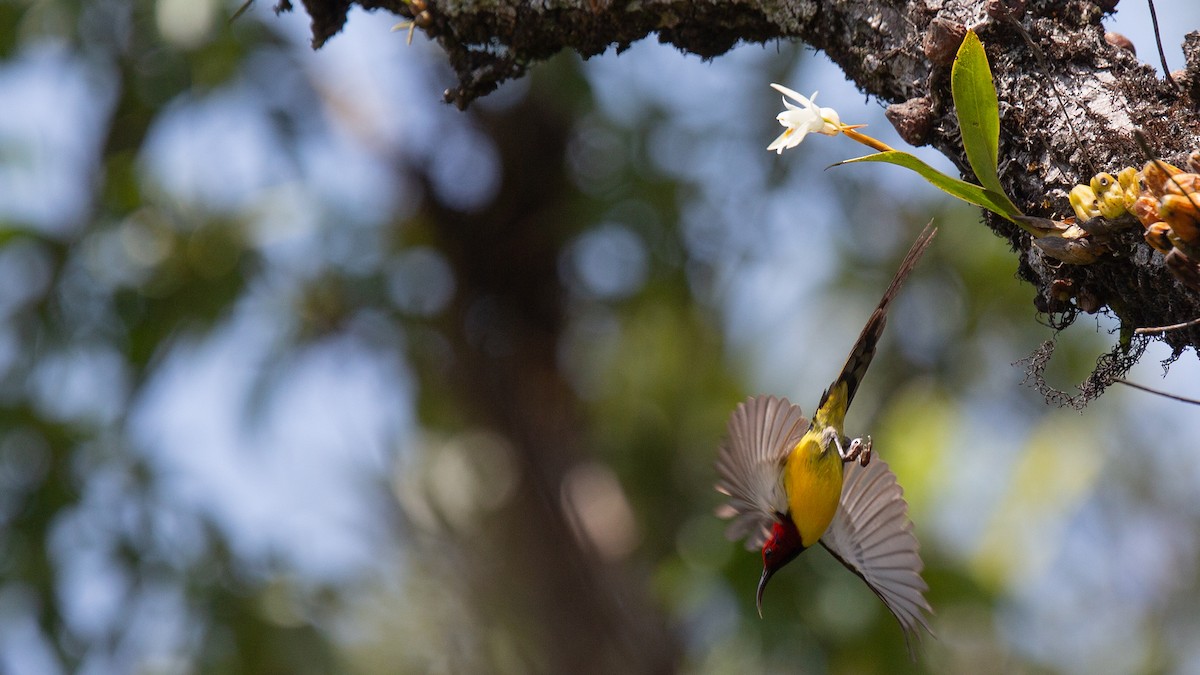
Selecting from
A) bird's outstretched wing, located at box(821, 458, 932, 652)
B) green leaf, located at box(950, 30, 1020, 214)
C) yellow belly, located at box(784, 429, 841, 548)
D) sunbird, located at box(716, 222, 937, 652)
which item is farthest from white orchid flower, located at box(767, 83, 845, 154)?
yellow belly, located at box(784, 429, 841, 548)

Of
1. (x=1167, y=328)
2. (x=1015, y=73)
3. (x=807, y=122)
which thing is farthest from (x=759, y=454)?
A: (x=1167, y=328)

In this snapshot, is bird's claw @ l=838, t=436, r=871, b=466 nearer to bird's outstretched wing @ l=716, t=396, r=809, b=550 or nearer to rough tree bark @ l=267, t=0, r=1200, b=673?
bird's outstretched wing @ l=716, t=396, r=809, b=550

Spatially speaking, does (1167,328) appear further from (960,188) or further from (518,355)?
(518,355)

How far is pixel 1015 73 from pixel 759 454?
109cm

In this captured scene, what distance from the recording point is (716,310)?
5.34 m

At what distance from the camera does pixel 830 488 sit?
209cm

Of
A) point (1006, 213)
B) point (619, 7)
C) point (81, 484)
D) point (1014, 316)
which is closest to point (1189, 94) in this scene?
point (1006, 213)

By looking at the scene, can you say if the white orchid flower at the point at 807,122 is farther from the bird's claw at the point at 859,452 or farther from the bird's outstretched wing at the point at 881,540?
the bird's outstretched wing at the point at 881,540

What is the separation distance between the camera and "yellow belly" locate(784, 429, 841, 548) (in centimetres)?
209

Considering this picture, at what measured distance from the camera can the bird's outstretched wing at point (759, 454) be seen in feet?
6.66

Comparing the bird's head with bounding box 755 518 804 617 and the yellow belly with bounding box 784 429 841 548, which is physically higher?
the yellow belly with bounding box 784 429 841 548

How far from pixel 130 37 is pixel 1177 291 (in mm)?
4545

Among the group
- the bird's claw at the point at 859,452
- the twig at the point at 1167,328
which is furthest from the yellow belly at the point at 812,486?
the twig at the point at 1167,328

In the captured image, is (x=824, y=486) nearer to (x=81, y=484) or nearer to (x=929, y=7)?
(x=929, y=7)
